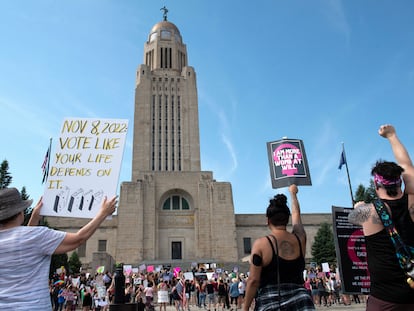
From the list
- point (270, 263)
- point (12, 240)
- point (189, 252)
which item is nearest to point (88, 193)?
point (12, 240)

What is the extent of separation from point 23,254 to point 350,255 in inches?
168

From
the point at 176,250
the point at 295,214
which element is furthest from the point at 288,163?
the point at 176,250

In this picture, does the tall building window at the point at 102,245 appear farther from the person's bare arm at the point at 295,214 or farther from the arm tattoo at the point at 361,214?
the arm tattoo at the point at 361,214

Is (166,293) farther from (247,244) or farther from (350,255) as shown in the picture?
(247,244)

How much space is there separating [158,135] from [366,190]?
1202 inches

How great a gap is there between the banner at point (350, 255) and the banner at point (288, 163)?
28.7 inches

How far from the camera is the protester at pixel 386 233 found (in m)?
2.96

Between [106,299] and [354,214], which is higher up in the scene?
[354,214]

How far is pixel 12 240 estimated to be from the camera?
2572 mm

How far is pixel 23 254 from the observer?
2.57m

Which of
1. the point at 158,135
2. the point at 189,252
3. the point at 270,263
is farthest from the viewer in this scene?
the point at 158,135

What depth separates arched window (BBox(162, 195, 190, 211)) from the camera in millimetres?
45853

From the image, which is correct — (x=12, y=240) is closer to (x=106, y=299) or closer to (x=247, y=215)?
(x=106, y=299)

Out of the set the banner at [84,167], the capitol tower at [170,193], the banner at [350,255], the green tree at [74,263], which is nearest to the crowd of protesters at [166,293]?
the banner at [84,167]
